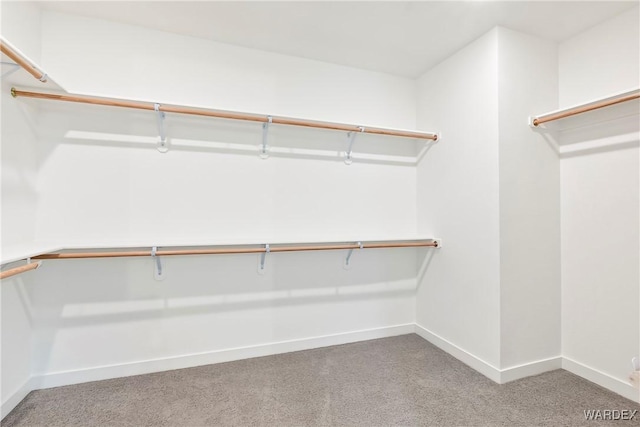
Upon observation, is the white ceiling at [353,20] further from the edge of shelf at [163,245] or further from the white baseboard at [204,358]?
the white baseboard at [204,358]

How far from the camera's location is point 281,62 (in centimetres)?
243

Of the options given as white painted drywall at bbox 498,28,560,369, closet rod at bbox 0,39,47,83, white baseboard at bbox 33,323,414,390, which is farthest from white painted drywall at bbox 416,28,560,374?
closet rod at bbox 0,39,47,83

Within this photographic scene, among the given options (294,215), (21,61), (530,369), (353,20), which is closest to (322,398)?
(294,215)

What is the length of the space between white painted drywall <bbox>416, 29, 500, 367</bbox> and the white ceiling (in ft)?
0.77

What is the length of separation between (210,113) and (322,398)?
1960 millimetres

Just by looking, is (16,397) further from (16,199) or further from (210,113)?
(210,113)

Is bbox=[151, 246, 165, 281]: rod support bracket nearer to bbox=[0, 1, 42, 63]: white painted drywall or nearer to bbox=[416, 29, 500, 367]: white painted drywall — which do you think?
bbox=[0, 1, 42, 63]: white painted drywall

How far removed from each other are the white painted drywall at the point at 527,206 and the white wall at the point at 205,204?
888 mm

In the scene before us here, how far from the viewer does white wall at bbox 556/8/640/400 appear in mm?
1820

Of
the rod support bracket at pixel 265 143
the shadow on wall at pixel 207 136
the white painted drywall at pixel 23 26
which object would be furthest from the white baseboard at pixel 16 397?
the rod support bracket at pixel 265 143

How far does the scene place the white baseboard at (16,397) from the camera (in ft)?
5.31

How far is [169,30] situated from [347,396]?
275cm

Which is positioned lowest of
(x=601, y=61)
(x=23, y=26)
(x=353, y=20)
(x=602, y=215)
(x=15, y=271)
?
(x=15, y=271)

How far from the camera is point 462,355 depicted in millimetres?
2281
